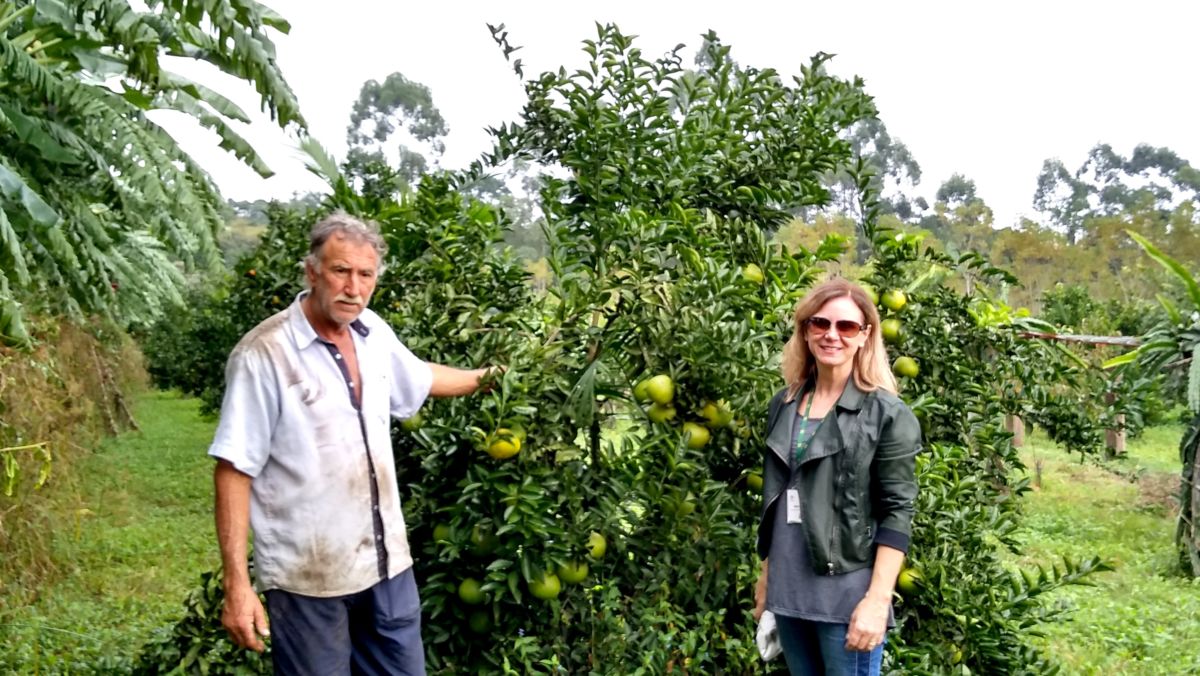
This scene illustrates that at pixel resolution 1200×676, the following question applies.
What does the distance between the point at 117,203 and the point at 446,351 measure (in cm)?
287

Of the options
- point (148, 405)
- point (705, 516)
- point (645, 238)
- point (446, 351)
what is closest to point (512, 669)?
point (705, 516)

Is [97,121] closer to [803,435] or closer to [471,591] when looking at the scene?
[471,591]

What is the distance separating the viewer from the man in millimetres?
1985

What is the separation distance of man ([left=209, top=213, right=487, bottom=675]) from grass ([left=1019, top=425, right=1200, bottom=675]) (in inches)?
74.8

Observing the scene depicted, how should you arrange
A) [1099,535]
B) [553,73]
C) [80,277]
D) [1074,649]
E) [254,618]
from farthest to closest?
[1099,535], [1074,649], [80,277], [553,73], [254,618]

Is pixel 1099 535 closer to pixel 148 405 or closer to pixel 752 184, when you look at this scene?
pixel 752 184

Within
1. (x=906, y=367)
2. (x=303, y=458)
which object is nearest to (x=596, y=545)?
(x=303, y=458)

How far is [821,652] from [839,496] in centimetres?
36

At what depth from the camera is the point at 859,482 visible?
6.55 feet

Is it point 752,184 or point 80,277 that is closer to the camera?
point 752,184

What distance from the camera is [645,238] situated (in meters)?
2.45

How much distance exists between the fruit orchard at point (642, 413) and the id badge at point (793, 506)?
1.00 feet

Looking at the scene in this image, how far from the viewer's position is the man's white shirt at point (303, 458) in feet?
6.57

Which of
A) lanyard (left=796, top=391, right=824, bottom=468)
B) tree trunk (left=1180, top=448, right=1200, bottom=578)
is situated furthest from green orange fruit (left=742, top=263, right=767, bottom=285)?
tree trunk (left=1180, top=448, right=1200, bottom=578)
